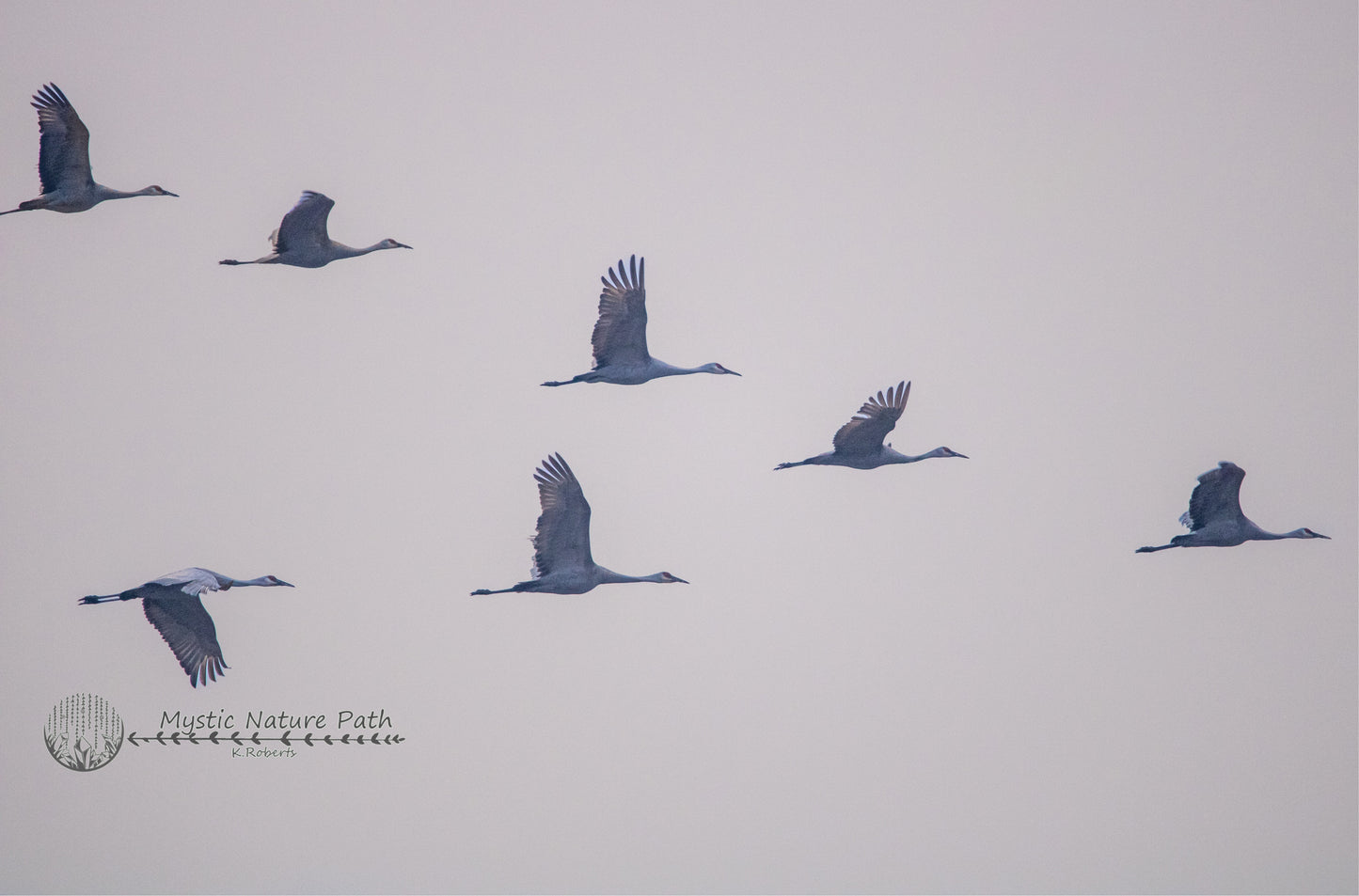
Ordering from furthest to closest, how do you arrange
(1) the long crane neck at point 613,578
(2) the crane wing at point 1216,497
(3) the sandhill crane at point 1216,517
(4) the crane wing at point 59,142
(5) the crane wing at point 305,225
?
1. (3) the sandhill crane at point 1216,517
2. (2) the crane wing at point 1216,497
3. (1) the long crane neck at point 613,578
4. (4) the crane wing at point 59,142
5. (5) the crane wing at point 305,225

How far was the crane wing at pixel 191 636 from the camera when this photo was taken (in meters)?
23.5

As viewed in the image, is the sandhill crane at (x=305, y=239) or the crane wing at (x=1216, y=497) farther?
the crane wing at (x=1216, y=497)

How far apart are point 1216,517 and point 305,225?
13.6m

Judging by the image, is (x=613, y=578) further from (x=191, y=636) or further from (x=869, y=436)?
(x=191, y=636)

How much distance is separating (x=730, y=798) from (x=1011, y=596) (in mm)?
8386

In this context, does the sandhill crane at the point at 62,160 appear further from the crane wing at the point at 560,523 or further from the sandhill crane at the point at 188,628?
the crane wing at the point at 560,523

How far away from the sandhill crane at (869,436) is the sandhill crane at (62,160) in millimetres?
10333

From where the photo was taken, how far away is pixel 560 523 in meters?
23.8

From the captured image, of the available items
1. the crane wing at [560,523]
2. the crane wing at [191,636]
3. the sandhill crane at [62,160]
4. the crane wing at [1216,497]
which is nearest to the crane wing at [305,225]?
the sandhill crane at [62,160]

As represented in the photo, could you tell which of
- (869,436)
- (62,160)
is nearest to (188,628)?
(62,160)

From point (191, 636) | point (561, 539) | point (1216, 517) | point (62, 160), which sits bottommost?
point (191, 636)

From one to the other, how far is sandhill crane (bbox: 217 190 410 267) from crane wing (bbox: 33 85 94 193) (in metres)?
2.36

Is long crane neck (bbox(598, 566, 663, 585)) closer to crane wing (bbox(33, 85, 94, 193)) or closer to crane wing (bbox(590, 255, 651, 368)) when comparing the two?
crane wing (bbox(590, 255, 651, 368))

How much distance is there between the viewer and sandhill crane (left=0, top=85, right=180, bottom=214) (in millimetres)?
23531
